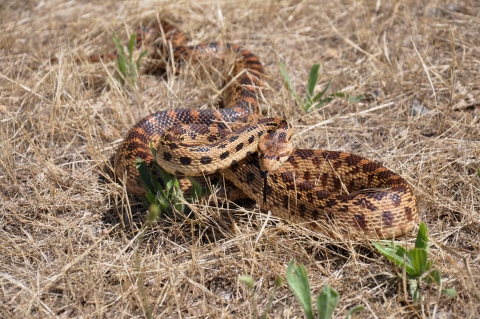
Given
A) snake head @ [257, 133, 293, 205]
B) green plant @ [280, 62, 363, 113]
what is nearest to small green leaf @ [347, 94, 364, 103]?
green plant @ [280, 62, 363, 113]

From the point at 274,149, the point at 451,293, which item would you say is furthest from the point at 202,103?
the point at 451,293

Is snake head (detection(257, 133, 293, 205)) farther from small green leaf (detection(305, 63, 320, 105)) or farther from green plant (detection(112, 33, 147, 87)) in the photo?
green plant (detection(112, 33, 147, 87))

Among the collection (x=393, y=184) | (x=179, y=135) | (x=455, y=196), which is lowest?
(x=455, y=196)

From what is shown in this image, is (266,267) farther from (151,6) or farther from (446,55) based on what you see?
(151,6)

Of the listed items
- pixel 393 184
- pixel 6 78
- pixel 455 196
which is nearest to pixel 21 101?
pixel 6 78

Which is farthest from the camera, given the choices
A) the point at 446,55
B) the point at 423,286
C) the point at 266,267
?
the point at 446,55

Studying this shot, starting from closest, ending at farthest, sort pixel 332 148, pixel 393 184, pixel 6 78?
pixel 393 184
pixel 332 148
pixel 6 78

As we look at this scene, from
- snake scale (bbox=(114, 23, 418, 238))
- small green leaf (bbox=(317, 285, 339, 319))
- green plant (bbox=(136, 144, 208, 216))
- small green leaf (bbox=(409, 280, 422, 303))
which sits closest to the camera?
small green leaf (bbox=(317, 285, 339, 319))

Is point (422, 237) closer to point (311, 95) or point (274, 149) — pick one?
point (274, 149)
